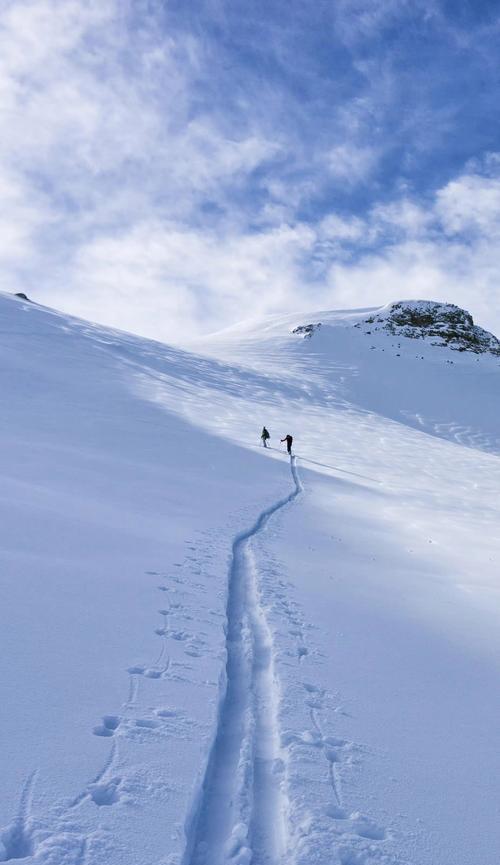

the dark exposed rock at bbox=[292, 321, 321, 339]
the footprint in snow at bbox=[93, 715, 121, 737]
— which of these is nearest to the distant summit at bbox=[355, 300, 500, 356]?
the dark exposed rock at bbox=[292, 321, 321, 339]

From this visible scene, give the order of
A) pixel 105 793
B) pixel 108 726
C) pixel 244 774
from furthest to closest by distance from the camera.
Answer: pixel 108 726 < pixel 244 774 < pixel 105 793

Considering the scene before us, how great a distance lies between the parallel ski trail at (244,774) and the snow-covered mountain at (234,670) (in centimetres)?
1

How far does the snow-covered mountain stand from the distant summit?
56529mm

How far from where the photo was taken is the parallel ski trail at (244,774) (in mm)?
2922

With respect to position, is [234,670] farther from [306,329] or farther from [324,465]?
[306,329]

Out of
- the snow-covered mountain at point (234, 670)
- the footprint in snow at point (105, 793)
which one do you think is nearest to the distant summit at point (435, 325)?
the snow-covered mountain at point (234, 670)

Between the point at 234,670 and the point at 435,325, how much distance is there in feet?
244

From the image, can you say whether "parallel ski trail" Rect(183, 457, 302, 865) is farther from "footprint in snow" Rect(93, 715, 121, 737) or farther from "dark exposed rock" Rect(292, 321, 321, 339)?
"dark exposed rock" Rect(292, 321, 321, 339)

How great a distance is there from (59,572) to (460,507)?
613 inches

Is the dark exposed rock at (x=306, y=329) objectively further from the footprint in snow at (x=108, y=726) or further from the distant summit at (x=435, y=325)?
the footprint in snow at (x=108, y=726)

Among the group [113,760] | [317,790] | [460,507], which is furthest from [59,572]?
[460,507]

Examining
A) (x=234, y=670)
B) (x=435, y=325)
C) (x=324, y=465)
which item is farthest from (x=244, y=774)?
(x=435, y=325)

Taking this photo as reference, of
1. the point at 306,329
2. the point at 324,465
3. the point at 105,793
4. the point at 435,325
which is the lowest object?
the point at 105,793

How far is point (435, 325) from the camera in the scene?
72750 millimetres
